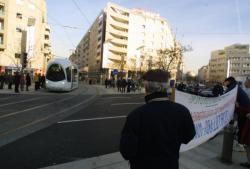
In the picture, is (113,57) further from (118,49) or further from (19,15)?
(19,15)

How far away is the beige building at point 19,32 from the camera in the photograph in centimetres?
5894

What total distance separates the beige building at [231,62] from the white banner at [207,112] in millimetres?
137640

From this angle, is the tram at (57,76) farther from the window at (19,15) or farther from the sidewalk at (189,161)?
the window at (19,15)

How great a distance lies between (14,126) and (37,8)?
65.9 m

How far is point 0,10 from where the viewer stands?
5806cm

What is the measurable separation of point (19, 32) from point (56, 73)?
123 feet

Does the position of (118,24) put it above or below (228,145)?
above

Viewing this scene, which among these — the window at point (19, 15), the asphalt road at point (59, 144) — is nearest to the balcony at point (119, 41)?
the window at point (19, 15)

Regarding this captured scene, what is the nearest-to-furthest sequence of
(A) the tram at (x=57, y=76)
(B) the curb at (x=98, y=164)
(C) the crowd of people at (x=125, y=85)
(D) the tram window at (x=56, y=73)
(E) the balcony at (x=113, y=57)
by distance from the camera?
(B) the curb at (x=98, y=164) → (A) the tram at (x=57, y=76) → (D) the tram window at (x=56, y=73) → (C) the crowd of people at (x=125, y=85) → (E) the balcony at (x=113, y=57)

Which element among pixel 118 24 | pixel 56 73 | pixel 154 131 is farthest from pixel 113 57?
pixel 154 131

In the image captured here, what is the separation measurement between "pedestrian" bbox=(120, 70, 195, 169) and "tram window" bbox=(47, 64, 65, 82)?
2879cm

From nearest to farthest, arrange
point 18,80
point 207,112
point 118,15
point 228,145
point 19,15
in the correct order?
point 207,112, point 228,145, point 18,80, point 19,15, point 118,15

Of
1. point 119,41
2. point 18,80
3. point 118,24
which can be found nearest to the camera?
point 18,80

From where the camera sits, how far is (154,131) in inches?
117
